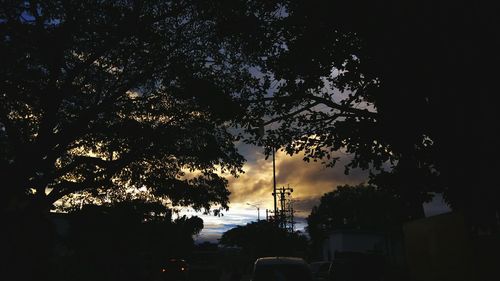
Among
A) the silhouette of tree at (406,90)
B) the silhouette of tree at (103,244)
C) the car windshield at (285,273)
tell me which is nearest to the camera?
the silhouette of tree at (406,90)

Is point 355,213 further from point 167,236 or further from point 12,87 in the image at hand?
point 12,87

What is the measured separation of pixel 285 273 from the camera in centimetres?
903

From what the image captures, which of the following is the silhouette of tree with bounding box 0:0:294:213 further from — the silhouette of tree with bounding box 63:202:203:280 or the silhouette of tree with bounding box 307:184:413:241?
the silhouette of tree with bounding box 307:184:413:241

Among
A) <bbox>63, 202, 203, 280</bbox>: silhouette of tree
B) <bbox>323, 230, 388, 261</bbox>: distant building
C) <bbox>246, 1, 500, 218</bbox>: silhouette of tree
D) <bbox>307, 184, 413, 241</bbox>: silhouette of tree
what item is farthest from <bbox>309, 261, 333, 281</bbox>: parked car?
<bbox>307, 184, 413, 241</bbox>: silhouette of tree

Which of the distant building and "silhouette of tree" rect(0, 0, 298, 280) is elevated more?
"silhouette of tree" rect(0, 0, 298, 280)

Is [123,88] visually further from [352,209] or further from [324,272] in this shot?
[352,209]

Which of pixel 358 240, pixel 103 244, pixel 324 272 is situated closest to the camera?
pixel 103 244

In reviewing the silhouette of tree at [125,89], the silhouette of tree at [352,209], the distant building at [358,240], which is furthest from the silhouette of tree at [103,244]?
the silhouette of tree at [352,209]

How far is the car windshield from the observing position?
8.99 m

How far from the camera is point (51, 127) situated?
16047 millimetres

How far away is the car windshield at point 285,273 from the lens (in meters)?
8.99

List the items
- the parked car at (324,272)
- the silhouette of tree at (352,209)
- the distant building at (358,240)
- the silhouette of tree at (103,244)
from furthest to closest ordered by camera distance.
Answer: the silhouette of tree at (352,209) → the distant building at (358,240) → the parked car at (324,272) → the silhouette of tree at (103,244)

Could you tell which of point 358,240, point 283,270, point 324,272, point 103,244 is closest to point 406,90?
point 283,270

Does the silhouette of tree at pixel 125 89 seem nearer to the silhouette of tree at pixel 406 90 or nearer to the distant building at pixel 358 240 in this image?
the silhouette of tree at pixel 406 90
